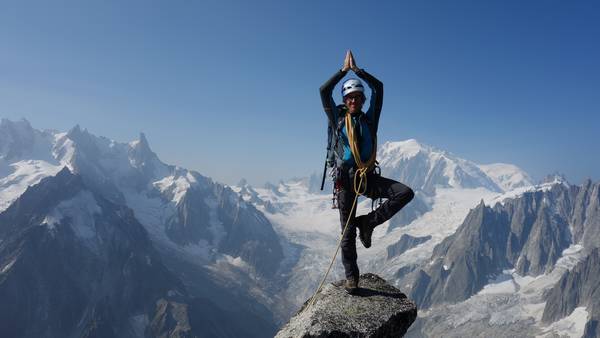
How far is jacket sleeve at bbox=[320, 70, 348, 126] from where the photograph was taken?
543 inches

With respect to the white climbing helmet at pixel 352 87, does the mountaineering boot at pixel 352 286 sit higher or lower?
lower

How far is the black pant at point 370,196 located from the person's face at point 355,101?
196cm

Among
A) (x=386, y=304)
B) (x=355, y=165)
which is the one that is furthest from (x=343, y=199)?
(x=386, y=304)

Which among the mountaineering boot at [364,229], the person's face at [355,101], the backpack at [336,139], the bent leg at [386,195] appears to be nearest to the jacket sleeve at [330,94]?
the backpack at [336,139]

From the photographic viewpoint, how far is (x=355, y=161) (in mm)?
13242

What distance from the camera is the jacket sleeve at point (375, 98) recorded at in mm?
13664

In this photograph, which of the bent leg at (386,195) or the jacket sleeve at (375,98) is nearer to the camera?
the bent leg at (386,195)

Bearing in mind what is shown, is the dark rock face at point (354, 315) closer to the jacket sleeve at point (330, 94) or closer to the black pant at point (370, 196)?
the black pant at point (370, 196)

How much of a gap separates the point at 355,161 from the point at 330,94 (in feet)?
7.78

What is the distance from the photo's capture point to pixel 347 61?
14125 mm

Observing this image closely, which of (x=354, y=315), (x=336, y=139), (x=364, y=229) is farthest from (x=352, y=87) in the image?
(x=354, y=315)

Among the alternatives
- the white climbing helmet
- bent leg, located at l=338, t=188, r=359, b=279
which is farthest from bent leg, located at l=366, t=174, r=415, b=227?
the white climbing helmet

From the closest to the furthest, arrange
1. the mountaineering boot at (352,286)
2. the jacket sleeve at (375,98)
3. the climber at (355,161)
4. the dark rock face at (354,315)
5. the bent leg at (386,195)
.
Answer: the dark rock face at (354,315) < the bent leg at (386,195) < the climber at (355,161) < the mountaineering boot at (352,286) < the jacket sleeve at (375,98)

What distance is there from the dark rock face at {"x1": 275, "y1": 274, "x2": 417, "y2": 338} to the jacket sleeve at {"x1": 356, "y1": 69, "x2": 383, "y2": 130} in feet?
17.4
